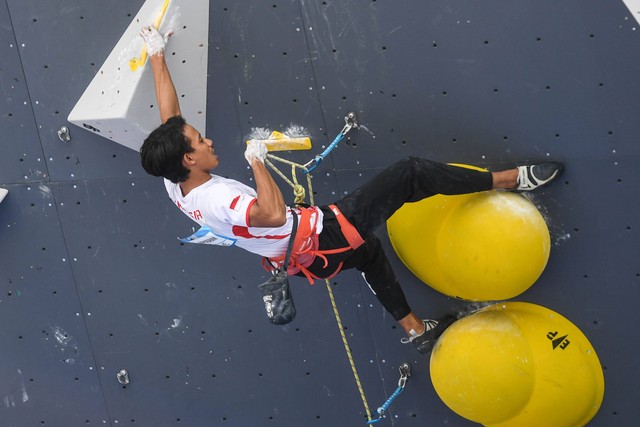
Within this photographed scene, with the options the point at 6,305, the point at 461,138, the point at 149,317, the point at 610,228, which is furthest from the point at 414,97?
the point at 6,305

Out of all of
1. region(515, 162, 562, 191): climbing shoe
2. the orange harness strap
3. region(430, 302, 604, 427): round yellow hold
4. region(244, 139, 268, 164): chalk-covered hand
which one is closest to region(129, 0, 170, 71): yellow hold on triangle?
region(244, 139, 268, 164): chalk-covered hand

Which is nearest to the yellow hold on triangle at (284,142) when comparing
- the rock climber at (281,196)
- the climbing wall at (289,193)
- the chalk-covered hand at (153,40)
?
the climbing wall at (289,193)

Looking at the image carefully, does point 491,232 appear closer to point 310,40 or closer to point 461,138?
point 461,138

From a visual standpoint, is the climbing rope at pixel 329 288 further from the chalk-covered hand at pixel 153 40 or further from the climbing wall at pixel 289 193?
the chalk-covered hand at pixel 153 40

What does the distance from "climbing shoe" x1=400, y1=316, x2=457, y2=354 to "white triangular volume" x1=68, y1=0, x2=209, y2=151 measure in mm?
1114

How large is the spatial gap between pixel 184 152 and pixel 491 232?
1.03m

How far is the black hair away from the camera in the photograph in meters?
3.21

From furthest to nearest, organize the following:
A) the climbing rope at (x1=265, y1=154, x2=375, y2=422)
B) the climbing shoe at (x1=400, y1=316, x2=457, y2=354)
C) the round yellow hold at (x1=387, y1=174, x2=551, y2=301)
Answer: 1. the climbing shoe at (x1=400, y1=316, x2=457, y2=354)
2. the climbing rope at (x1=265, y1=154, x2=375, y2=422)
3. the round yellow hold at (x1=387, y1=174, x2=551, y2=301)

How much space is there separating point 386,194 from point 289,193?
0.64 meters

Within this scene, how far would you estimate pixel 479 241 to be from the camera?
3.33 m

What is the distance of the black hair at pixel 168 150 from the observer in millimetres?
3215

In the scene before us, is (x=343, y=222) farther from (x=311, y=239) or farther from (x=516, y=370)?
(x=516, y=370)

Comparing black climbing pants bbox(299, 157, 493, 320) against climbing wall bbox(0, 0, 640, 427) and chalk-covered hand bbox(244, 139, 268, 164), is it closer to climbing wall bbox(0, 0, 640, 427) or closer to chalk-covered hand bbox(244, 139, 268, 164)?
climbing wall bbox(0, 0, 640, 427)

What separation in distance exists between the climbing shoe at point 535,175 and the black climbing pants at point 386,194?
0.15 meters
